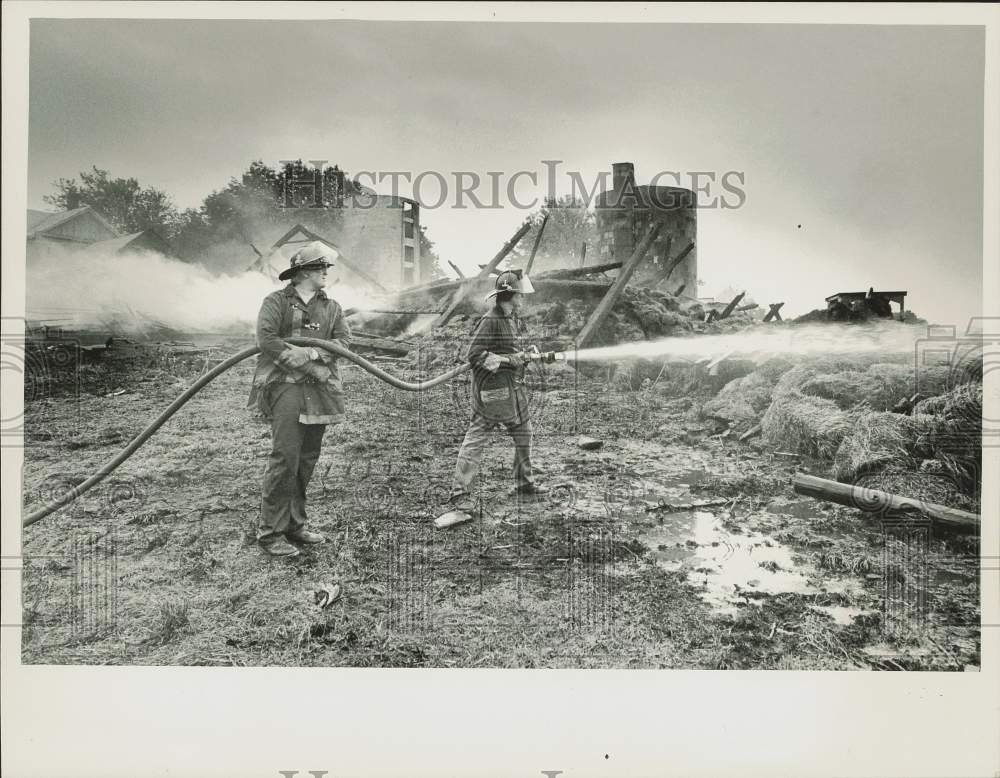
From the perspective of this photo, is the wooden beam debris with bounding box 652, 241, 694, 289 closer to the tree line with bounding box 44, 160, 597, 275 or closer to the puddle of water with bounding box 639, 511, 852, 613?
the tree line with bounding box 44, 160, 597, 275

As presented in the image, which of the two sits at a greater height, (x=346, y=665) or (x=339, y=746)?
(x=346, y=665)

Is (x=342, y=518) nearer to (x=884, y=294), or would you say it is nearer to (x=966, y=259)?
(x=884, y=294)

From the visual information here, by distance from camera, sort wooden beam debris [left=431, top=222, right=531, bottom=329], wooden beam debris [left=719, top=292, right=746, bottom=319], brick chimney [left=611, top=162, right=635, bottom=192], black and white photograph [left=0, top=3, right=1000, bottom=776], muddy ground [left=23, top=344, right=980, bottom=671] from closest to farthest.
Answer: muddy ground [left=23, top=344, right=980, bottom=671], black and white photograph [left=0, top=3, right=1000, bottom=776], brick chimney [left=611, top=162, right=635, bottom=192], wooden beam debris [left=431, top=222, right=531, bottom=329], wooden beam debris [left=719, top=292, right=746, bottom=319]

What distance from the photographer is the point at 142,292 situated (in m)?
4.26

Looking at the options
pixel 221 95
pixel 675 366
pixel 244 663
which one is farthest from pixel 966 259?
pixel 244 663

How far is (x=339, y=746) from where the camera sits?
3.82m

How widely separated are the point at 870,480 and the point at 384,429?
3.29 m

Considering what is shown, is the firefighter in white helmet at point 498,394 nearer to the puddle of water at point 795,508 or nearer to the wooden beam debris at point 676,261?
the wooden beam debris at point 676,261

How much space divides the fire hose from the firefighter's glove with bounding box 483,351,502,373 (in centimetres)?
15

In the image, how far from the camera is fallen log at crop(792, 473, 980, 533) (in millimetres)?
3980

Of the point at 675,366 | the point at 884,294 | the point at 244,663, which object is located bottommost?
the point at 244,663

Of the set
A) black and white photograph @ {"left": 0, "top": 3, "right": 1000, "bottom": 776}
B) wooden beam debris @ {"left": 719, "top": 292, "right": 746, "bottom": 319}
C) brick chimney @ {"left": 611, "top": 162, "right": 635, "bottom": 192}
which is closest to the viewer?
black and white photograph @ {"left": 0, "top": 3, "right": 1000, "bottom": 776}

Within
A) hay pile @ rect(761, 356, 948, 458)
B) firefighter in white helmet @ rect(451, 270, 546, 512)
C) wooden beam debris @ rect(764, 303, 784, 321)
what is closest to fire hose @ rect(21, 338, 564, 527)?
firefighter in white helmet @ rect(451, 270, 546, 512)

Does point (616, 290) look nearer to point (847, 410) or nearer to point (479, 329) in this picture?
point (479, 329)
